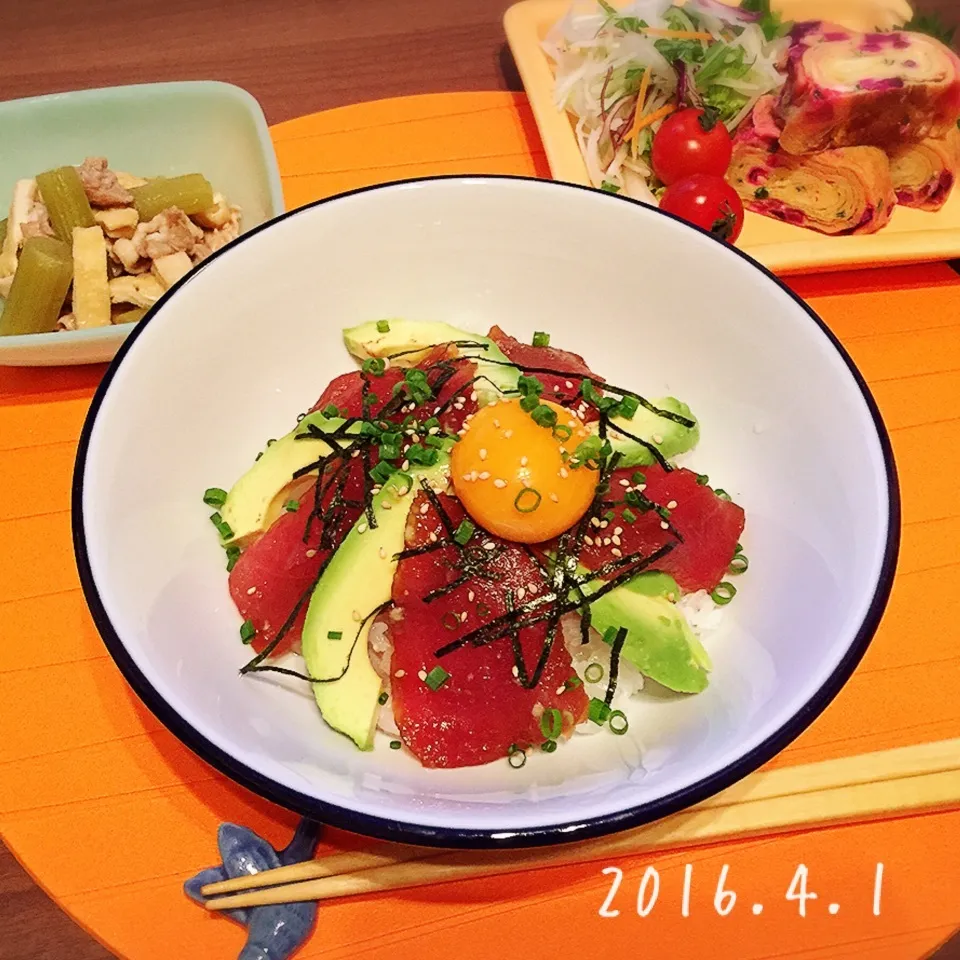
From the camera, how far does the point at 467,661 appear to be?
1.45 metres

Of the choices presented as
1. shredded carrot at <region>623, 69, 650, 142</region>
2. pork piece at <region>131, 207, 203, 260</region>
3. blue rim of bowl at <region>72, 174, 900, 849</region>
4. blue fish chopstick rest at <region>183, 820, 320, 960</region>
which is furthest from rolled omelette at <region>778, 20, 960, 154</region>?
blue fish chopstick rest at <region>183, 820, 320, 960</region>

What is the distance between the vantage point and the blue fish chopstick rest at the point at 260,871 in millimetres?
1334

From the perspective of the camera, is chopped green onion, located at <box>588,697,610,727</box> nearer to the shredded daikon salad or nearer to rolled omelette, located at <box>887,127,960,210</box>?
the shredded daikon salad

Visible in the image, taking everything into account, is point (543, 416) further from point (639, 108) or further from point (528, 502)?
point (639, 108)

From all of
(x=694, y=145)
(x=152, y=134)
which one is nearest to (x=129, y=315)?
(x=152, y=134)

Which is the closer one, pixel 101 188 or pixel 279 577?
pixel 279 577

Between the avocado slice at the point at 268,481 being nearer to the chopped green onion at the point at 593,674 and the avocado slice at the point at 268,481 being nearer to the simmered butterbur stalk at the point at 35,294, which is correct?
the chopped green onion at the point at 593,674

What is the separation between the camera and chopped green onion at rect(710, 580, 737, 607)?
5.43ft

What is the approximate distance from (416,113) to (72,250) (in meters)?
1.20

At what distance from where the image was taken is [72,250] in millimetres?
2258

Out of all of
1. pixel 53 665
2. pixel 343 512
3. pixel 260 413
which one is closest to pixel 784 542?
pixel 343 512

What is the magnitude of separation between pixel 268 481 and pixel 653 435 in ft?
2.68

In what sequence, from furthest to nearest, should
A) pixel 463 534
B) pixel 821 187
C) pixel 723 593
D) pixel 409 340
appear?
pixel 821 187, pixel 409 340, pixel 723 593, pixel 463 534

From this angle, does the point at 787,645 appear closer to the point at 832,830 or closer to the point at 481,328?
the point at 832,830
